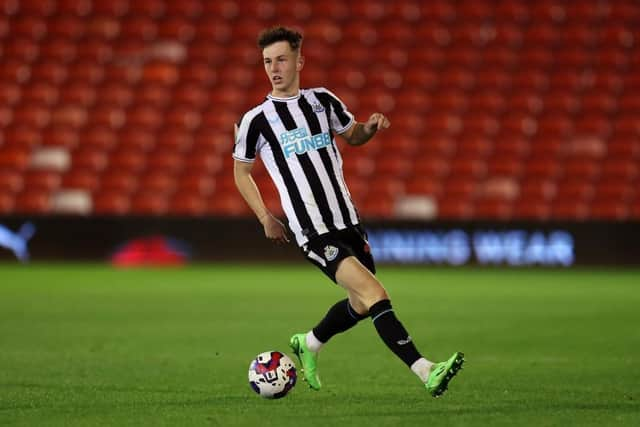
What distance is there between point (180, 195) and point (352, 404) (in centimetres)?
1300

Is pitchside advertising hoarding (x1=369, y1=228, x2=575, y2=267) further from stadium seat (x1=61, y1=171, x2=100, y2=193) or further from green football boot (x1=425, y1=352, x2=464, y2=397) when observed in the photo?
green football boot (x1=425, y1=352, x2=464, y2=397)

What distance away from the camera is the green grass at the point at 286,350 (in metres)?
5.41

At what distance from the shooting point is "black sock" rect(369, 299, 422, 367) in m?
5.61

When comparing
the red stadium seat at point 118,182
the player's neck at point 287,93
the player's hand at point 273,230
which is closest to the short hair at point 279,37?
the player's neck at point 287,93

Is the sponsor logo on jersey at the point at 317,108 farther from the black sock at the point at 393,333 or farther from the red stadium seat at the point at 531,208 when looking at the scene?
the red stadium seat at the point at 531,208

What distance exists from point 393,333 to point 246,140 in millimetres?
1311

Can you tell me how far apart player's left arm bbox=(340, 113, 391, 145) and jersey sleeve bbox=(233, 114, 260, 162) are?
49 centimetres

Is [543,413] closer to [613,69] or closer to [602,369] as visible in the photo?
[602,369]

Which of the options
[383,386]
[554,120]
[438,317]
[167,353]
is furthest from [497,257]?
[383,386]

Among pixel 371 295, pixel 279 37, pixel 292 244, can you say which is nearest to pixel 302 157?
pixel 279 37

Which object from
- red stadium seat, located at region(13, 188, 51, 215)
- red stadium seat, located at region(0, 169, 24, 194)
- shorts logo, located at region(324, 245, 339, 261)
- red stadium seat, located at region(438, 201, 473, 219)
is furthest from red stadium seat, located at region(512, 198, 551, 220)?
shorts logo, located at region(324, 245, 339, 261)

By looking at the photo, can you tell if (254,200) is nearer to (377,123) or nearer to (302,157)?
(302,157)

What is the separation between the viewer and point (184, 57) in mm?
19859

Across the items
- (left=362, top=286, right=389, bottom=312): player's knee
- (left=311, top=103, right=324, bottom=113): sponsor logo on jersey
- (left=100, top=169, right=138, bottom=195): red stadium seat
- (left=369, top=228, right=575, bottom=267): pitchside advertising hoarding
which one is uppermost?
(left=311, top=103, right=324, bottom=113): sponsor logo on jersey
